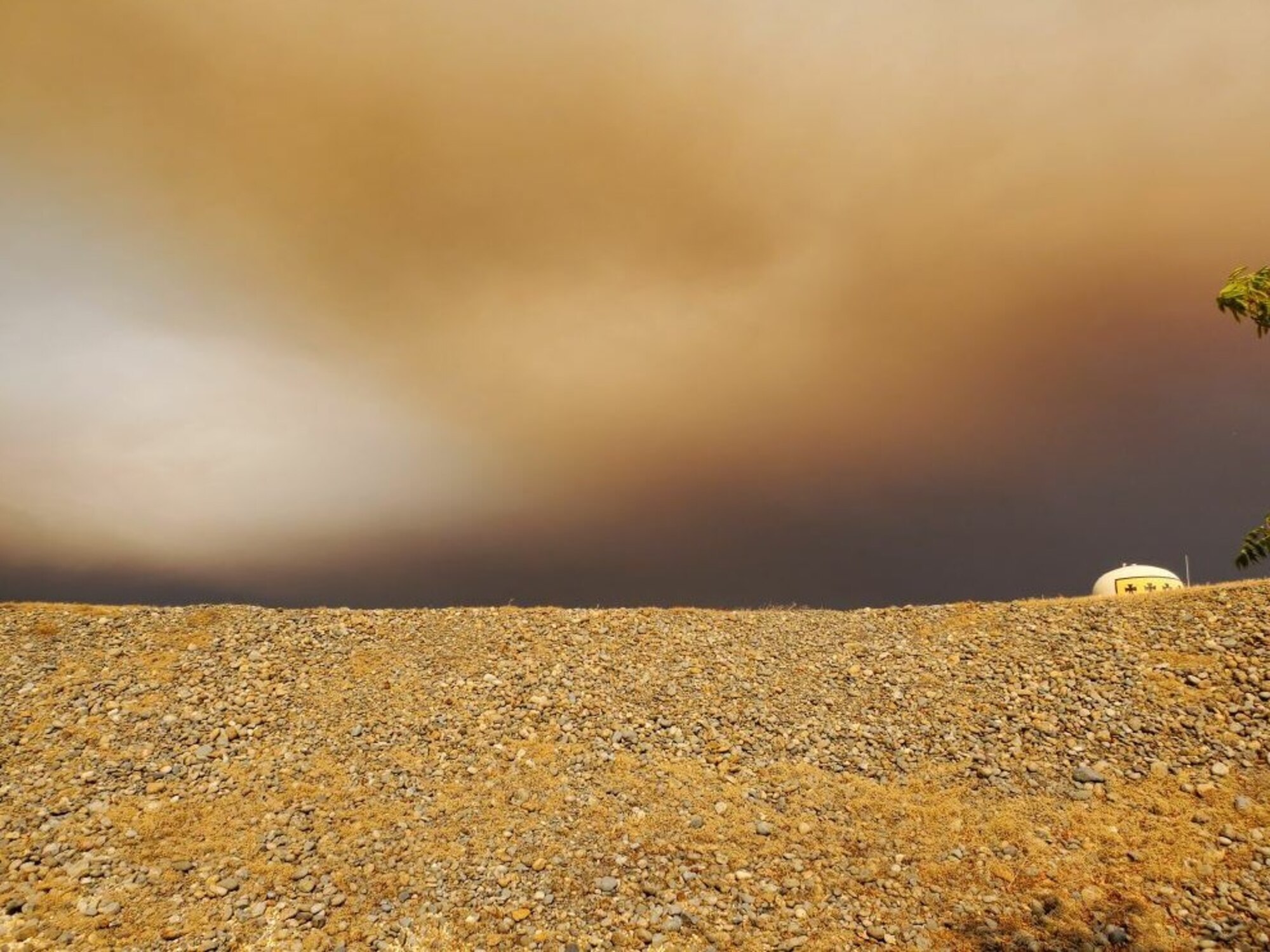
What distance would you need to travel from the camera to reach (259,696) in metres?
20.5

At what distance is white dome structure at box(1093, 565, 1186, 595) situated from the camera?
3594 cm

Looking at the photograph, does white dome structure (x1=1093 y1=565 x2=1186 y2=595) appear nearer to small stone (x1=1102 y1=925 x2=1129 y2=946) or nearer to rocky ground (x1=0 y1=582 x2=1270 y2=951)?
rocky ground (x1=0 y1=582 x2=1270 y2=951)

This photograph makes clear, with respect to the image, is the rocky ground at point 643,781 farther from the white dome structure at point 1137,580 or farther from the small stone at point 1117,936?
the white dome structure at point 1137,580

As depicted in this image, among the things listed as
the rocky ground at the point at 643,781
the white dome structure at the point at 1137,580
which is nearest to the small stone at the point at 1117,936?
the rocky ground at the point at 643,781

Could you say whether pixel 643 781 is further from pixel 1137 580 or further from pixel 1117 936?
pixel 1137 580

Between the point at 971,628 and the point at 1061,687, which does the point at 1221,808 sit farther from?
the point at 971,628

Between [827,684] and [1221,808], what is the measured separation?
28.2 ft

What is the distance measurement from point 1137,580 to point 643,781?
31.1 m

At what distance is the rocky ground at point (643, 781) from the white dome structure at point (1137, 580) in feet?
47.6

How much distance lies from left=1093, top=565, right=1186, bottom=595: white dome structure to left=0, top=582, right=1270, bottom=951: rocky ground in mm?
14516

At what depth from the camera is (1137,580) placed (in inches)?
1432

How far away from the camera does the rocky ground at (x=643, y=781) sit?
41.7 feet

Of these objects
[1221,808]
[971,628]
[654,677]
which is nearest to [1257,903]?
[1221,808]

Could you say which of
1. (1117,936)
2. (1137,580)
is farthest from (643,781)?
(1137,580)
